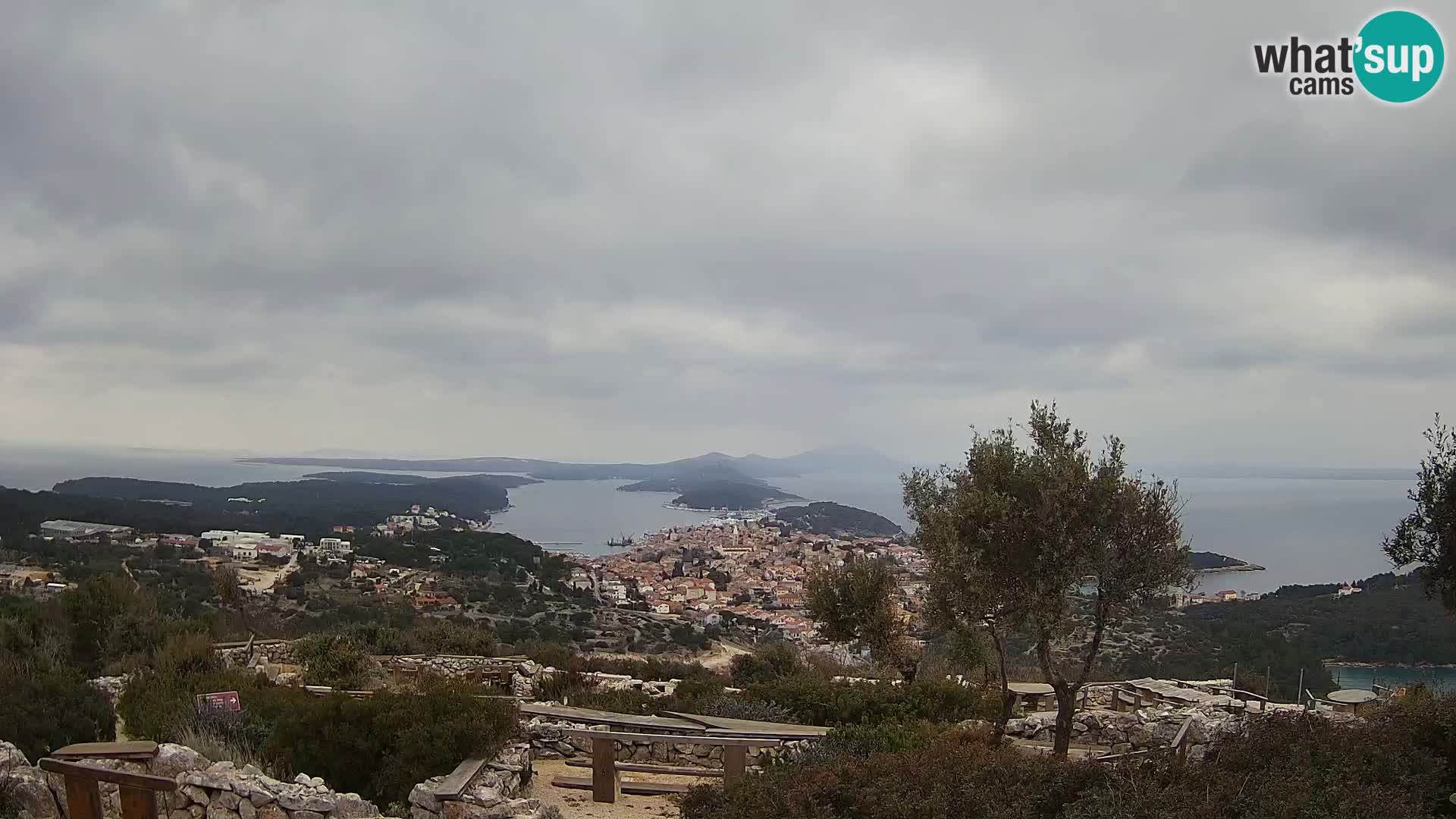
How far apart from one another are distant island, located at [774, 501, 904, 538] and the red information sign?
176 ft

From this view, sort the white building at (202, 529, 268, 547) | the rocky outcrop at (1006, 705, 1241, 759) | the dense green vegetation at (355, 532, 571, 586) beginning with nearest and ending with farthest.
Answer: the rocky outcrop at (1006, 705, 1241, 759) → the dense green vegetation at (355, 532, 571, 586) → the white building at (202, 529, 268, 547)

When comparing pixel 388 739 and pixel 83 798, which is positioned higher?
pixel 83 798

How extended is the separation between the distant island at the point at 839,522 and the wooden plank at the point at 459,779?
53969 millimetres

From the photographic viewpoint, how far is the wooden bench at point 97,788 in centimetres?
507

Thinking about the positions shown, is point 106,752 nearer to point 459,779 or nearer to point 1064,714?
point 459,779

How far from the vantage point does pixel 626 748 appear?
9.62m

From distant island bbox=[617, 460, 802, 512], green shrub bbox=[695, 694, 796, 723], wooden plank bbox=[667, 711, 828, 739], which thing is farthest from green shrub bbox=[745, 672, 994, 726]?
distant island bbox=[617, 460, 802, 512]

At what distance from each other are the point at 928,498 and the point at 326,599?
23554 mm

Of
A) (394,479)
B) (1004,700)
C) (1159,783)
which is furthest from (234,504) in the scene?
(1159,783)

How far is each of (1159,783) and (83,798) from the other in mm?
7494

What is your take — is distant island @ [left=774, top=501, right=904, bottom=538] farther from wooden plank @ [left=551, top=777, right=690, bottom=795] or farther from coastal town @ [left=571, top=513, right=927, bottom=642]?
wooden plank @ [left=551, top=777, right=690, bottom=795]

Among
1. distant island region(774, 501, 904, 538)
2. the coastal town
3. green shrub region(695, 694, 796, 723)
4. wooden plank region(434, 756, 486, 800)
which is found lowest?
the coastal town

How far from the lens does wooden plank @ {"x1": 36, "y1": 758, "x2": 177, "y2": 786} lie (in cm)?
505

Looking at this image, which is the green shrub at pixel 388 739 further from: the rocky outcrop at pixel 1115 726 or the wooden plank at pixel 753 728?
the rocky outcrop at pixel 1115 726
